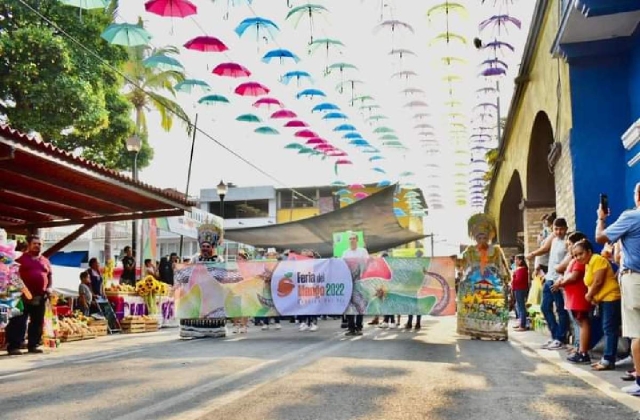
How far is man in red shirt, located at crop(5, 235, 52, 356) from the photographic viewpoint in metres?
10.1

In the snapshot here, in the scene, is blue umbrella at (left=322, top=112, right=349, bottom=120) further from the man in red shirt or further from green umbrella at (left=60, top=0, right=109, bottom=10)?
the man in red shirt

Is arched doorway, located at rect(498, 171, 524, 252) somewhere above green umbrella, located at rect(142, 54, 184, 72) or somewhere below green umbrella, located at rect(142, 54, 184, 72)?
below

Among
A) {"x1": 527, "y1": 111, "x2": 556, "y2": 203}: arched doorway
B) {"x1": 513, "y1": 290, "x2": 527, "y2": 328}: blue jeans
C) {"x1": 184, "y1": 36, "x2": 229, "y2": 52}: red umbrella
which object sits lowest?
{"x1": 513, "y1": 290, "x2": 527, "y2": 328}: blue jeans

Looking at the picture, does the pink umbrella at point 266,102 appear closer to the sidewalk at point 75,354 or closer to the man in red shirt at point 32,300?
the sidewalk at point 75,354

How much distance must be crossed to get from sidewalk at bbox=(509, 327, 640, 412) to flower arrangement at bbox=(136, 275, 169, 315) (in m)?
8.98

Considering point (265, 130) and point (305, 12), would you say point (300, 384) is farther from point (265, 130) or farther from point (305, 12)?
point (265, 130)

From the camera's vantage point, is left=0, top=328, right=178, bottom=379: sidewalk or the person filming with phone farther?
left=0, top=328, right=178, bottom=379: sidewalk

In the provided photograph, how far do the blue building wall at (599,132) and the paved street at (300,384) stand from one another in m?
2.47

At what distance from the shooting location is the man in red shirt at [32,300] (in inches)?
399

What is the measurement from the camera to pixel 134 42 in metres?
12.1

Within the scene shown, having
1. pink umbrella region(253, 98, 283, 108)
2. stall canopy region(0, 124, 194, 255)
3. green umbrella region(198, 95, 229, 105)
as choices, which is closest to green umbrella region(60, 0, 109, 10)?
stall canopy region(0, 124, 194, 255)

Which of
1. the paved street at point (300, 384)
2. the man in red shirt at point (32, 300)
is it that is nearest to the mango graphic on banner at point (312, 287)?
the paved street at point (300, 384)

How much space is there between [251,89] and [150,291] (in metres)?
5.57

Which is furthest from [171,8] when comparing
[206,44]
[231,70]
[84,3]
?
[231,70]
